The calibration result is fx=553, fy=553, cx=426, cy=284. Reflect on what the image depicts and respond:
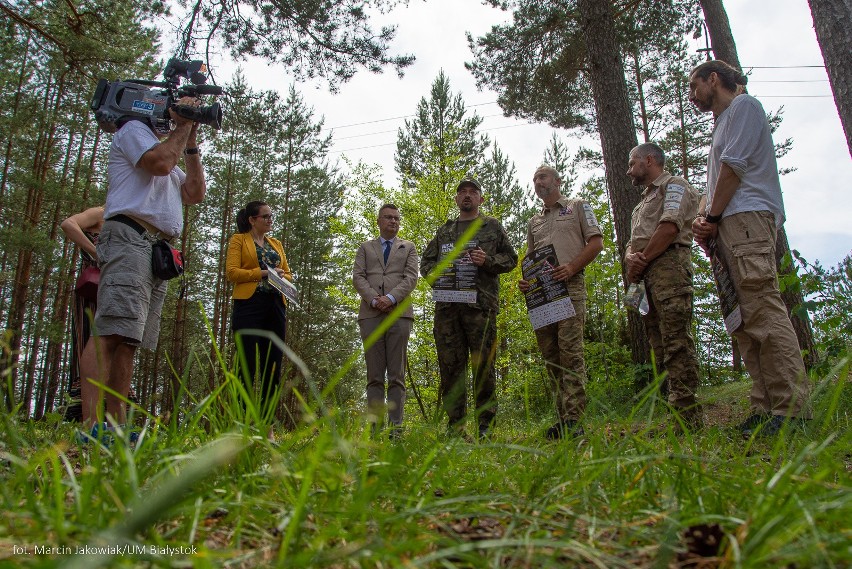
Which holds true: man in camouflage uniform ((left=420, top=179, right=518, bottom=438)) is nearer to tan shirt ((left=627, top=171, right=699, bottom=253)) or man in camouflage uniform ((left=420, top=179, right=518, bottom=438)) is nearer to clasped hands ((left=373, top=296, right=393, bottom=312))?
clasped hands ((left=373, top=296, right=393, bottom=312))

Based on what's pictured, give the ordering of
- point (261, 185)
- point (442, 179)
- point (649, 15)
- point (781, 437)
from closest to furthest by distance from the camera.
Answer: point (781, 437) → point (649, 15) → point (442, 179) → point (261, 185)

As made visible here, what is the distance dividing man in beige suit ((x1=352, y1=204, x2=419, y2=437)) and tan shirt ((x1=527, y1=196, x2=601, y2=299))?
1140 mm

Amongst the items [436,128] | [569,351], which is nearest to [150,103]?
[569,351]

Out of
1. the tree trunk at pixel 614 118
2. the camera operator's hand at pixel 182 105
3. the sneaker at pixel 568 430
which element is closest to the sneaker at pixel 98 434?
the sneaker at pixel 568 430

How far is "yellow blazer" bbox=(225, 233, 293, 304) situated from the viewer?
4.26 meters

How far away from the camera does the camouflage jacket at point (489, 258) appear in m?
4.49

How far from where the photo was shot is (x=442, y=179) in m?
14.1

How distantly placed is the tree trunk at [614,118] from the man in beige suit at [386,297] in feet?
8.15

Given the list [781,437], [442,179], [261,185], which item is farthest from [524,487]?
[261,185]

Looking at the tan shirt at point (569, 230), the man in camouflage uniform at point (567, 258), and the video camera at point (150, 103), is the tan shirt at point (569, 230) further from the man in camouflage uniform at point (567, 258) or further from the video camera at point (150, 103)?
the video camera at point (150, 103)

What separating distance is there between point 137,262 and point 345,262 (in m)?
11.6

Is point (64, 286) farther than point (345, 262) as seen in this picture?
Yes

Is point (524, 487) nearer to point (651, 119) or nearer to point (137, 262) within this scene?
point (137, 262)

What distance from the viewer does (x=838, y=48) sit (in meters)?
4.05
